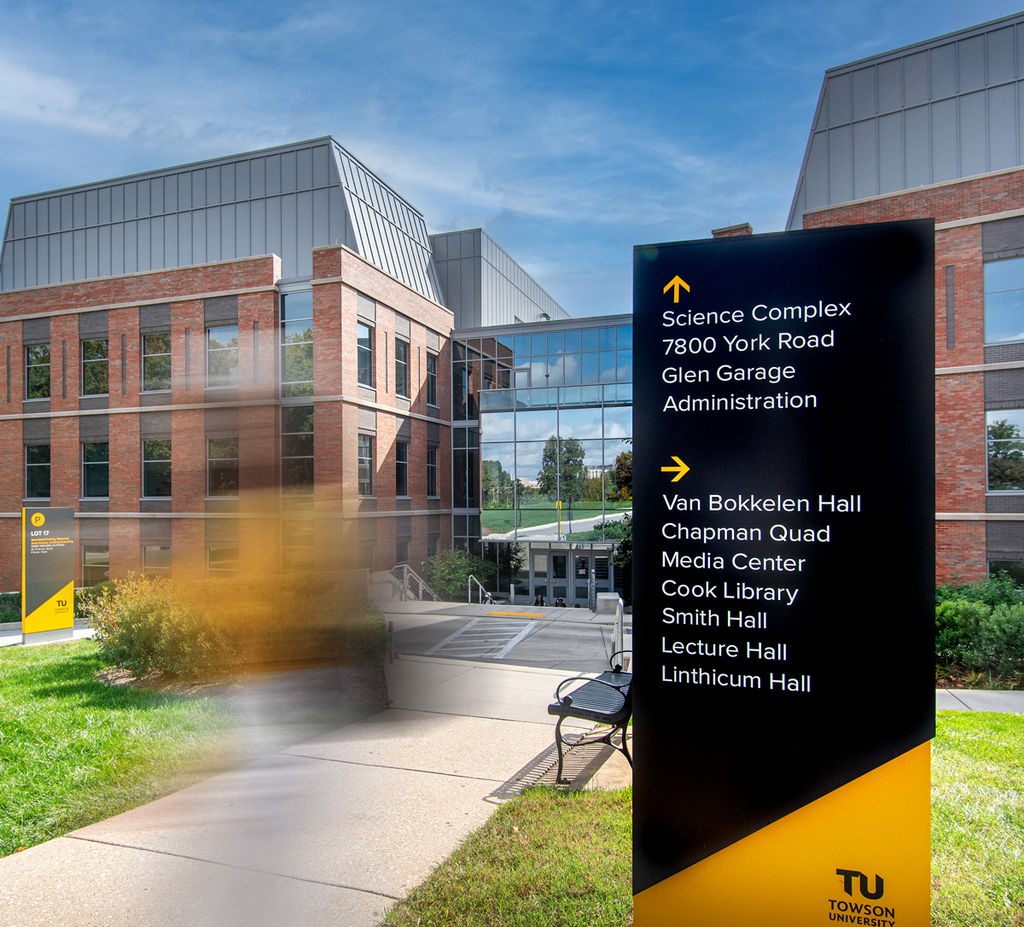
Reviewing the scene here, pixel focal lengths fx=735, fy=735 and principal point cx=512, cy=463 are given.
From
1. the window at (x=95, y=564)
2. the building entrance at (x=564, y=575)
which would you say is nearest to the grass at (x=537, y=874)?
the building entrance at (x=564, y=575)

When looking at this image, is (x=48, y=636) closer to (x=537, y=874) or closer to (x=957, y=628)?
(x=537, y=874)

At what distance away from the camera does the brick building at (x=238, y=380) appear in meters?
22.5

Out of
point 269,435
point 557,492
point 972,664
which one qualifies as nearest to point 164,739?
point 972,664

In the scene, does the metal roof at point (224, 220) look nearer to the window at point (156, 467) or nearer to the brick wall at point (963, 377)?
the window at point (156, 467)

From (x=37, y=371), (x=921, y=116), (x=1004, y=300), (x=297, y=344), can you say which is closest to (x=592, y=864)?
(x=1004, y=300)

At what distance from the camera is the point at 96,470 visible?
1041 inches

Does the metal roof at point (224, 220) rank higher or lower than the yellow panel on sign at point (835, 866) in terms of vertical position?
higher

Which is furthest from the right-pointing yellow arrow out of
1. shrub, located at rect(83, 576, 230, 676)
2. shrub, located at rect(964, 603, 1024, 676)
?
shrub, located at rect(964, 603, 1024, 676)

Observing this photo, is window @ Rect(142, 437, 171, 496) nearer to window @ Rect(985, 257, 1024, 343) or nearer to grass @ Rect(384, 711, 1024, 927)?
grass @ Rect(384, 711, 1024, 927)

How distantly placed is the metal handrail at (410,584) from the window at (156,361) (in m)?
10.0

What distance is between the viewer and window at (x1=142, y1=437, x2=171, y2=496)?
2486 cm

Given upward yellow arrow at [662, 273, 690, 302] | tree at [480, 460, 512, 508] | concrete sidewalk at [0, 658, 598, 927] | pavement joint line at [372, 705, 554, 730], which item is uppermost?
upward yellow arrow at [662, 273, 690, 302]

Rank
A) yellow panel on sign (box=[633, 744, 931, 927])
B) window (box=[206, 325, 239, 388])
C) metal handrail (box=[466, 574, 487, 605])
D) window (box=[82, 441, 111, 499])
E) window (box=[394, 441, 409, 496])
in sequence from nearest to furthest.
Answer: yellow panel on sign (box=[633, 744, 931, 927])
window (box=[206, 325, 239, 388])
window (box=[394, 441, 409, 496])
window (box=[82, 441, 111, 499])
metal handrail (box=[466, 574, 487, 605])

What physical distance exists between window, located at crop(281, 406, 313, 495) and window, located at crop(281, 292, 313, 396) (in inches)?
25.1
